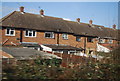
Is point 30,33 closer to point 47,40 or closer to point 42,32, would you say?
point 42,32

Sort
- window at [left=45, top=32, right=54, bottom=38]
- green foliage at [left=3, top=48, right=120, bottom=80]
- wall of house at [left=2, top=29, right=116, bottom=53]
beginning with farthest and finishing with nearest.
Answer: window at [left=45, top=32, right=54, bottom=38], wall of house at [left=2, top=29, right=116, bottom=53], green foliage at [left=3, top=48, right=120, bottom=80]

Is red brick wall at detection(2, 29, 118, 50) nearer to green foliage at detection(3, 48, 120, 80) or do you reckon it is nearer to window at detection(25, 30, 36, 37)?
window at detection(25, 30, 36, 37)

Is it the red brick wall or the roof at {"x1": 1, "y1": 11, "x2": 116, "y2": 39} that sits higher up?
the roof at {"x1": 1, "y1": 11, "x2": 116, "y2": 39}

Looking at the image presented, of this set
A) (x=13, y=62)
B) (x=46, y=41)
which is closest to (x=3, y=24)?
(x=46, y=41)

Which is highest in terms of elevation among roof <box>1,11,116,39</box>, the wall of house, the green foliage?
roof <box>1,11,116,39</box>

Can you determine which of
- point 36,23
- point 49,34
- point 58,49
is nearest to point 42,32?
point 49,34

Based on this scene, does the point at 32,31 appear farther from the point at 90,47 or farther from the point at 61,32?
the point at 90,47

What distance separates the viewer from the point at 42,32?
866 inches

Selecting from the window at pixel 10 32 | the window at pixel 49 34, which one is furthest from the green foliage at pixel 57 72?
the window at pixel 49 34

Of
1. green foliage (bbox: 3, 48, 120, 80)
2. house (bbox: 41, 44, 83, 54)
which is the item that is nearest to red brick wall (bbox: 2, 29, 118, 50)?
house (bbox: 41, 44, 83, 54)

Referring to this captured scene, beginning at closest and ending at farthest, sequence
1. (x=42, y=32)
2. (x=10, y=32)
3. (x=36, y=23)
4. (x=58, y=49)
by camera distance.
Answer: (x=10, y=32)
(x=58, y=49)
(x=42, y=32)
(x=36, y=23)

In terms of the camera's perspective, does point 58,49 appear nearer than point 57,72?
No

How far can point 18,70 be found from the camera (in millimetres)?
7762

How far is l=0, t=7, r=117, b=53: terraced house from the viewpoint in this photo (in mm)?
19484
